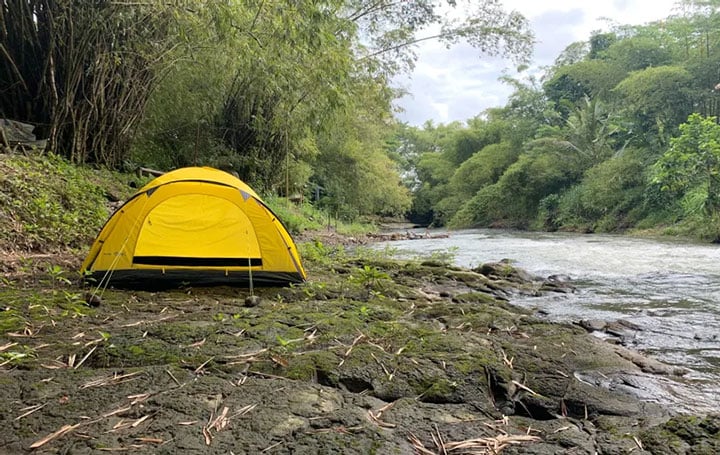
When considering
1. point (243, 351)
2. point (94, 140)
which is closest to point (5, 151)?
point (94, 140)

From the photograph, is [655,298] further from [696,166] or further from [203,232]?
[696,166]

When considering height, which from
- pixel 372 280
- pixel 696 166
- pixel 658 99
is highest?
pixel 658 99

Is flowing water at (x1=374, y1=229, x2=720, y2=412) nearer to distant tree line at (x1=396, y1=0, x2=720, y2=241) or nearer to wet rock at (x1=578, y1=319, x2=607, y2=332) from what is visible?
wet rock at (x1=578, y1=319, x2=607, y2=332)

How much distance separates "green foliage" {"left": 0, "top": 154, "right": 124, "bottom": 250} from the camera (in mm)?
5172

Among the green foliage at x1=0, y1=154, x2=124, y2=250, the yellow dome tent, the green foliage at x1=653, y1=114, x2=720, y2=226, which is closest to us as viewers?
the yellow dome tent

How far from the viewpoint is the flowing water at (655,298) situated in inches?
115

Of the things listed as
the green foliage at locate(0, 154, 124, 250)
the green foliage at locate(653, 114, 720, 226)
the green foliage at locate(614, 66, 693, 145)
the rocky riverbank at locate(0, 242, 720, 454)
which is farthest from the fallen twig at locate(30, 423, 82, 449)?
the green foliage at locate(614, 66, 693, 145)

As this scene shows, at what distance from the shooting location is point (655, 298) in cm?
519

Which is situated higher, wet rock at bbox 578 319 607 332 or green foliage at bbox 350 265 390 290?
green foliage at bbox 350 265 390 290

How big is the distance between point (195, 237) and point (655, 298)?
5041 millimetres

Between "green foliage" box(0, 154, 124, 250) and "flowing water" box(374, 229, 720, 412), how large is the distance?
18.0ft

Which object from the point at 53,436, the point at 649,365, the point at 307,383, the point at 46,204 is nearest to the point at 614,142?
the point at 649,365

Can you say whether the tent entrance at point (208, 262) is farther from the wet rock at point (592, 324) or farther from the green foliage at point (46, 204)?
the wet rock at point (592, 324)

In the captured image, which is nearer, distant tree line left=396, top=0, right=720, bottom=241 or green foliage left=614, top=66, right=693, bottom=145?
distant tree line left=396, top=0, right=720, bottom=241
